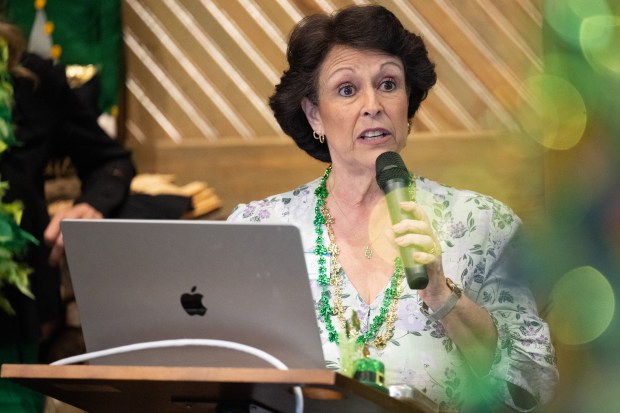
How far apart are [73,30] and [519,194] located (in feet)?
5.23

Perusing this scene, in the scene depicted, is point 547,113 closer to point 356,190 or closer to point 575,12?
point 356,190

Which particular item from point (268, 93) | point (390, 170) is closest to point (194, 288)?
point (390, 170)

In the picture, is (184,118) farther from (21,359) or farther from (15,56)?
(21,359)

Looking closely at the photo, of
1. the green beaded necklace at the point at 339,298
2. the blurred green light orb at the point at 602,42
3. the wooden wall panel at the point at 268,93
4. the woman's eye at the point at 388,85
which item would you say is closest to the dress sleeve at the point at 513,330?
the green beaded necklace at the point at 339,298

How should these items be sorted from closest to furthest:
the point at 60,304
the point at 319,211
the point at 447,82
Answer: the point at 319,211 < the point at 60,304 < the point at 447,82

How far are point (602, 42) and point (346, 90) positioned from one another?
0.88 meters

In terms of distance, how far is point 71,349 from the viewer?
316 centimetres

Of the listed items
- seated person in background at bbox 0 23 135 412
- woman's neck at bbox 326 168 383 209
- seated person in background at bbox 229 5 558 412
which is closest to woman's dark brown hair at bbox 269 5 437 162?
seated person in background at bbox 229 5 558 412

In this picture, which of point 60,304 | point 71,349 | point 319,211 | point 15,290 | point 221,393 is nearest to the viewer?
point 221,393

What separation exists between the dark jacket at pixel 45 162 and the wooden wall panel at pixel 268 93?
0.70 m

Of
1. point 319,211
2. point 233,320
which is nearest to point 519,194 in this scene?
point 319,211

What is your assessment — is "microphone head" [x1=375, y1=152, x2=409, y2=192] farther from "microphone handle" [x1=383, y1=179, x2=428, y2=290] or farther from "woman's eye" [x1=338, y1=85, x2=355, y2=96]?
"woman's eye" [x1=338, y1=85, x2=355, y2=96]

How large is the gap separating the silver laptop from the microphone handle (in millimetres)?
184

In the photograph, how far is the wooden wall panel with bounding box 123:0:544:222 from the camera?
10.8ft
